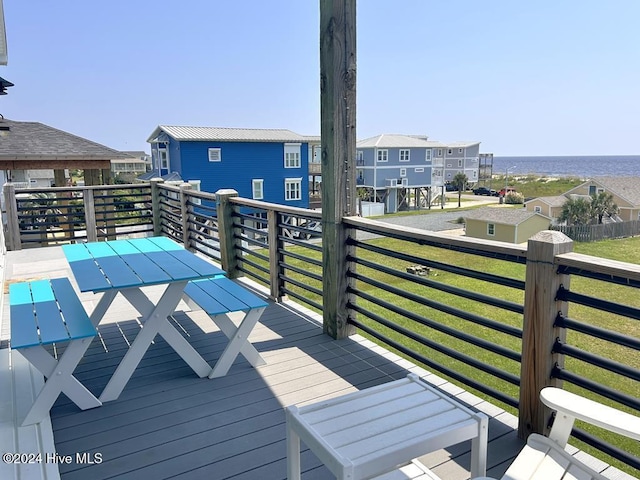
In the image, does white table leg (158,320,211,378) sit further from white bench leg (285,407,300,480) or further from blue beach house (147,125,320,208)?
blue beach house (147,125,320,208)

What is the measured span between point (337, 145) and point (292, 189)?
21.7 metres

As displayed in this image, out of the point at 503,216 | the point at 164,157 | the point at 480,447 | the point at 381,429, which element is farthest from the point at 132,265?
the point at 164,157

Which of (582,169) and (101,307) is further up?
(582,169)

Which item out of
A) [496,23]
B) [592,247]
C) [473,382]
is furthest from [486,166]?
[473,382]

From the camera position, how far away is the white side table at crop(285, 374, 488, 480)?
1236 millimetres

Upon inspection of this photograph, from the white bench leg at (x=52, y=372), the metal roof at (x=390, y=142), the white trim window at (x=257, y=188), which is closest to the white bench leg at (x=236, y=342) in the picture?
the white bench leg at (x=52, y=372)

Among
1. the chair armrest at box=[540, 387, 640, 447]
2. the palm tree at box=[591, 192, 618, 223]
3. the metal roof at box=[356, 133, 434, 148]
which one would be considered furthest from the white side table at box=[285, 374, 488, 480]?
the metal roof at box=[356, 133, 434, 148]

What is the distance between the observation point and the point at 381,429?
4.49ft

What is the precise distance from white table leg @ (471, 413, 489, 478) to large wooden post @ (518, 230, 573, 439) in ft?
2.34

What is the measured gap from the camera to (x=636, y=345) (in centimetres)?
169

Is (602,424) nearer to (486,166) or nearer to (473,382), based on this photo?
(473,382)

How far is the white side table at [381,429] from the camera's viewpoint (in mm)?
1236

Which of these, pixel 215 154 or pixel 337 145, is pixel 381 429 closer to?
pixel 337 145

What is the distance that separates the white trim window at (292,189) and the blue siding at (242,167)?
167mm
